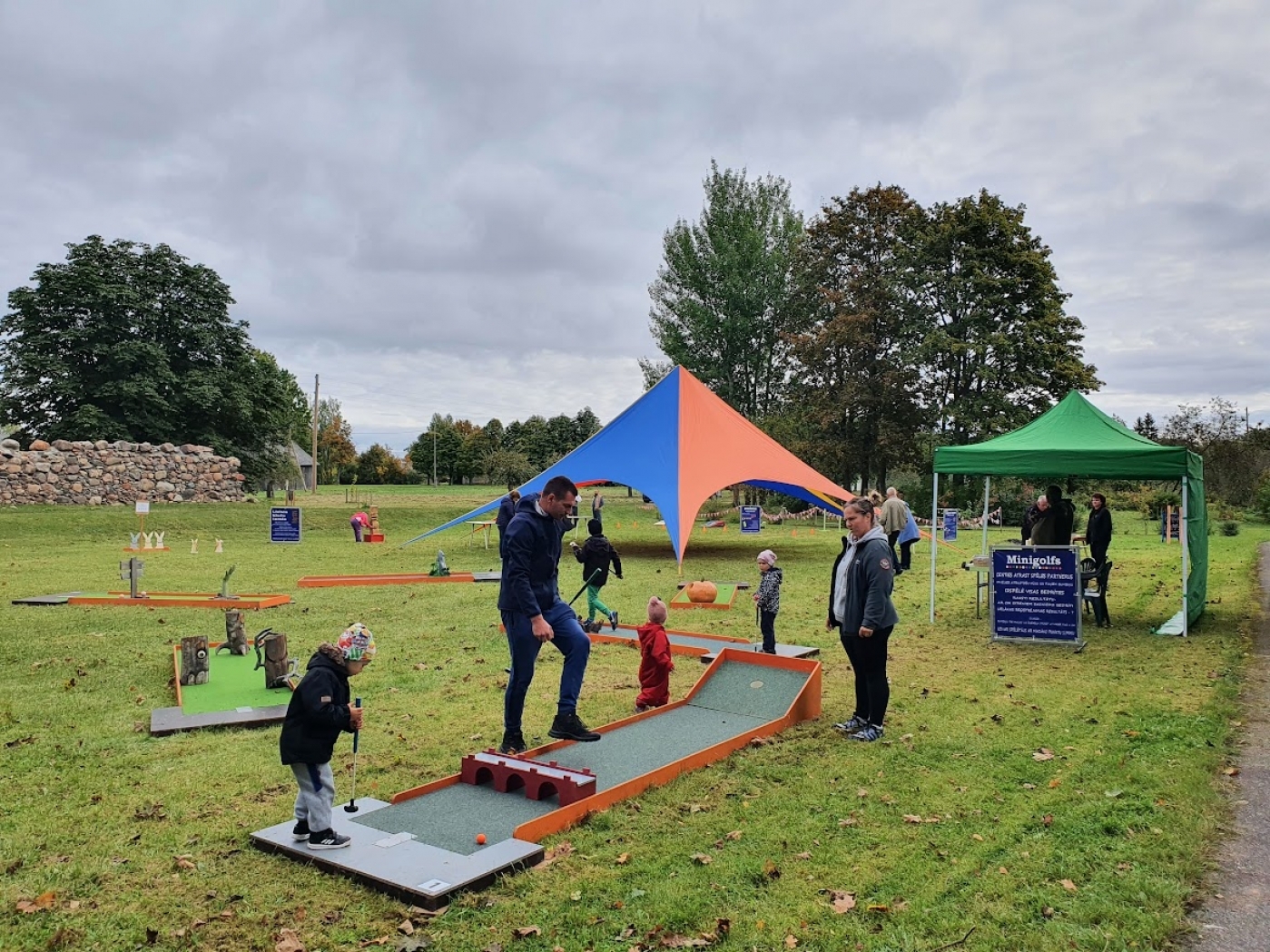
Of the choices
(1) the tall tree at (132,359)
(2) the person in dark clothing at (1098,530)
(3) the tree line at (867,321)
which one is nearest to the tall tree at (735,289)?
(3) the tree line at (867,321)

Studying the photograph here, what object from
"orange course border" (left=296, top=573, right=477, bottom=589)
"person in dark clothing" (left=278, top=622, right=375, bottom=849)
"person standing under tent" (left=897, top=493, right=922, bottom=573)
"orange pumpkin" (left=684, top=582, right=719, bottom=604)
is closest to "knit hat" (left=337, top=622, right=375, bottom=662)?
"person in dark clothing" (left=278, top=622, right=375, bottom=849)

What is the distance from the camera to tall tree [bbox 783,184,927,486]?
122 feet

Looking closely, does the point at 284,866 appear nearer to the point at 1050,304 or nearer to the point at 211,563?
the point at 211,563

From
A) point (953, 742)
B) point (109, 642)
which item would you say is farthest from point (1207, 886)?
point (109, 642)

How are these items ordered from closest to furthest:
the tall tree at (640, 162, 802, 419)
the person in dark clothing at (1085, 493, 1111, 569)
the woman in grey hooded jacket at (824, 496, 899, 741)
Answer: the woman in grey hooded jacket at (824, 496, 899, 741) → the person in dark clothing at (1085, 493, 1111, 569) → the tall tree at (640, 162, 802, 419)

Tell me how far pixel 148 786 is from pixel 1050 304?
118ft

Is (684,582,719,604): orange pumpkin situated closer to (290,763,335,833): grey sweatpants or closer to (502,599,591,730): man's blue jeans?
(502,599,591,730): man's blue jeans

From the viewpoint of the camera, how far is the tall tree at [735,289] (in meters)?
42.6

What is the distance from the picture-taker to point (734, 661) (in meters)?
7.68

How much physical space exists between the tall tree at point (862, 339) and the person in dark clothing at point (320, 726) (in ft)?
111

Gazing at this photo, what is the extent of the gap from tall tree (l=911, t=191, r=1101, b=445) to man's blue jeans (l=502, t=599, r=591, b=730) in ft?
101

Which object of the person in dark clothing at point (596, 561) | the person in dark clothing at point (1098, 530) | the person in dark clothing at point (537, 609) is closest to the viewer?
the person in dark clothing at point (537, 609)

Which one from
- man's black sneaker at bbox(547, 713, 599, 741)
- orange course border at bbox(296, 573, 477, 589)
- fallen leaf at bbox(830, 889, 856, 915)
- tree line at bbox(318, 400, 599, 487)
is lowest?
fallen leaf at bbox(830, 889, 856, 915)

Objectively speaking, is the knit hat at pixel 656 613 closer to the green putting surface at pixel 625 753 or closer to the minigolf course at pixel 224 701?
the green putting surface at pixel 625 753
